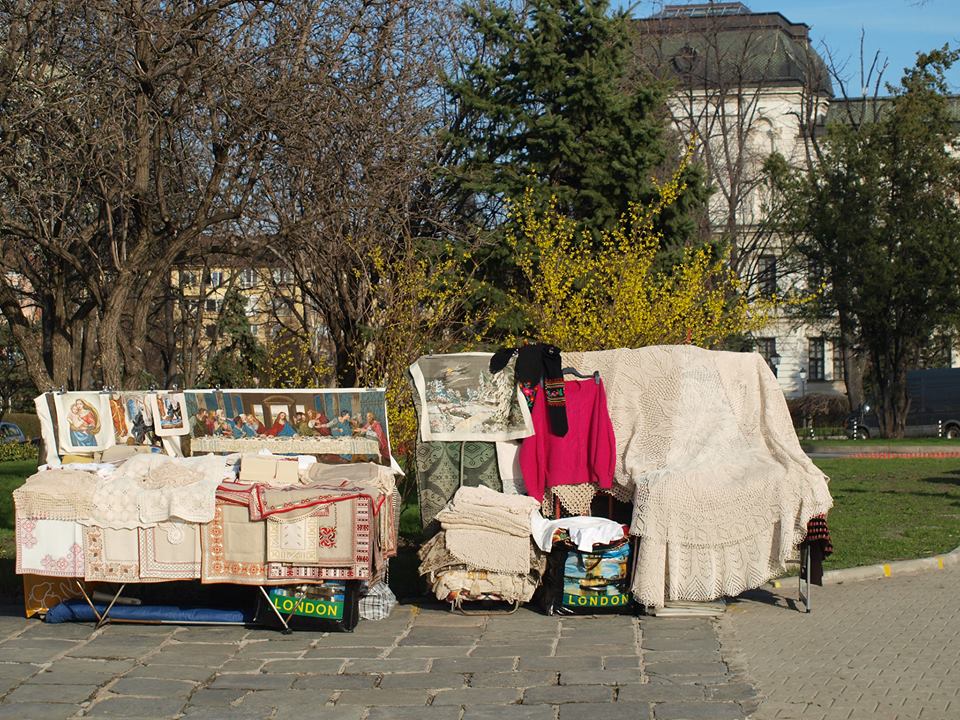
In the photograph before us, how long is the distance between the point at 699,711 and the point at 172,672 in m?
3.30

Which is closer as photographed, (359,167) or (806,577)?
(806,577)

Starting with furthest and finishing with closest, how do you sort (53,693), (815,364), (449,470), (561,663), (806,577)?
(815,364) < (449,470) < (806,577) < (561,663) < (53,693)

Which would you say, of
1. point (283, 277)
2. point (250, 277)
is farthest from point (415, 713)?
point (250, 277)

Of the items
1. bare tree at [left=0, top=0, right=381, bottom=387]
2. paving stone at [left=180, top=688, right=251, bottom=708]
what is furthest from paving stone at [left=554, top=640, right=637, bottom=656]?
bare tree at [left=0, top=0, right=381, bottom=387]

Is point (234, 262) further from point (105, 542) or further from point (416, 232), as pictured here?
point (105, 542)

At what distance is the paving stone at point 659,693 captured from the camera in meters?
6.89

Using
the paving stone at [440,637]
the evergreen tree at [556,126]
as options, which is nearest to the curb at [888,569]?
the paving stone at [440,637]

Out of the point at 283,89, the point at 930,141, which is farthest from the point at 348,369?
the point at 930,141

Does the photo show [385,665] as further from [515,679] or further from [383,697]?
[515,679]

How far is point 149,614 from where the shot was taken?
29.1ft

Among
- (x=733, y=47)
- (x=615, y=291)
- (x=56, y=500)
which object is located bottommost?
(x=56, y=500)

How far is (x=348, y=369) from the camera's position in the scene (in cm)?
1688

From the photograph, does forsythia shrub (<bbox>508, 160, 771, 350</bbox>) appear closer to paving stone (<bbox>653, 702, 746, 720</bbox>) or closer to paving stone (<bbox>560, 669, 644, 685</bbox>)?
paving stone (<bbox>560, 669, 644, 685</bbox>)

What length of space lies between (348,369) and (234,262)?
13.6 feet
